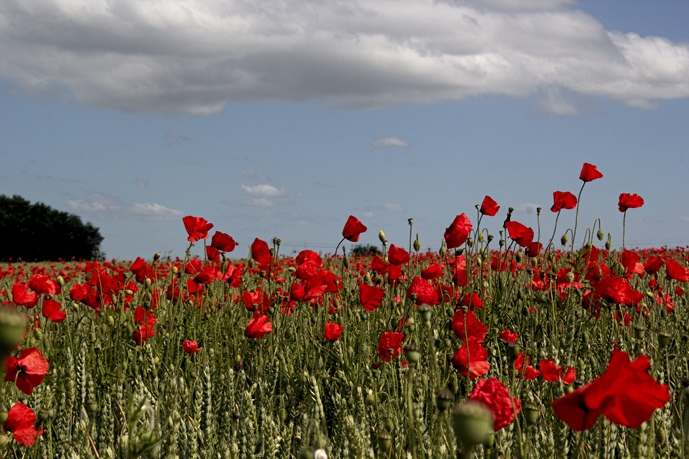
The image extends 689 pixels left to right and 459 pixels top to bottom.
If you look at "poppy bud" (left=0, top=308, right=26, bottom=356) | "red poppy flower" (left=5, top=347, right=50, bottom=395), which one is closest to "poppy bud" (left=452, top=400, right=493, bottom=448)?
"poppy bud" (left=0, top=308, right=26, bottom=356)

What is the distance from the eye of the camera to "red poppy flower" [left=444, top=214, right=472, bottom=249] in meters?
3.76

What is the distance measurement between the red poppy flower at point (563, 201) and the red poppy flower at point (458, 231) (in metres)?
1.19

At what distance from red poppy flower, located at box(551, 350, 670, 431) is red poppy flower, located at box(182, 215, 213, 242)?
11.6 feet

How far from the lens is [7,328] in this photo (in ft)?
2.67

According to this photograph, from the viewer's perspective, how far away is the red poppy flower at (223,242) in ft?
14.8

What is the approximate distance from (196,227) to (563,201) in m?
2.31

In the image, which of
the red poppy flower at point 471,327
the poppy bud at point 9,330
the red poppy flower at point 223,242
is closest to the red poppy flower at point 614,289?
the red poppy flower at point 471,327

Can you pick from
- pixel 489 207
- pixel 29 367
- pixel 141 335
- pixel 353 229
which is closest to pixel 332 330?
pixel 353 229

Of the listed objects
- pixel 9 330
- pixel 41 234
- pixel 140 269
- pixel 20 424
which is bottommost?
pixel 20 424

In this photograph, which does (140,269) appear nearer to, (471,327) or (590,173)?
(471,327)

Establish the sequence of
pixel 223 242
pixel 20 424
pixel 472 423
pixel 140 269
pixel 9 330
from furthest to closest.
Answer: pixel 223 242, pixel 140 269, pixel 20 424, pixel 472 423, pixel 9 330

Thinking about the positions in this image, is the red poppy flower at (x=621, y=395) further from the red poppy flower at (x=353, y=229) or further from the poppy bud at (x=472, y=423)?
the red poppy flower at (x=353, y=229)

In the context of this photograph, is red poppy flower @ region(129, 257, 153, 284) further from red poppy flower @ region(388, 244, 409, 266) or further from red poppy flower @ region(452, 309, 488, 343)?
red poppy flower @ region(452, 309, 488, 343)

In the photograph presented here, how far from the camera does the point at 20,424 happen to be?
82.8 inches
